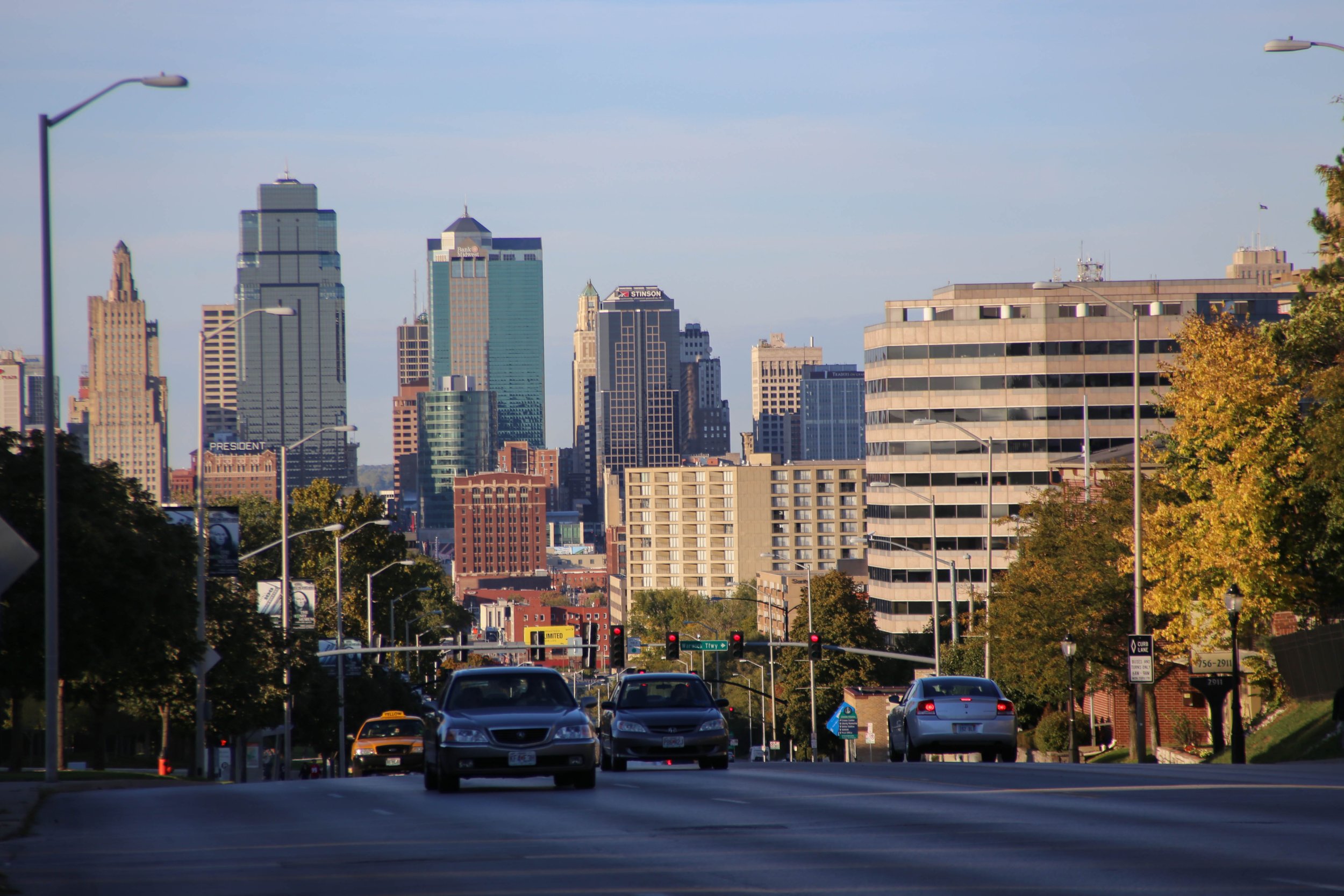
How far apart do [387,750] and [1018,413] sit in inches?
3988

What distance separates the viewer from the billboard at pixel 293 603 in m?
58.6

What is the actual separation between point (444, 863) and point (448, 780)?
346 inches

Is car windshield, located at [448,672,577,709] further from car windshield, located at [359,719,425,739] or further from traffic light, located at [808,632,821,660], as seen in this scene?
traffic light, located at [808,632,821,660]

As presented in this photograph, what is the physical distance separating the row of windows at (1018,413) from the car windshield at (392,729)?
301 feet

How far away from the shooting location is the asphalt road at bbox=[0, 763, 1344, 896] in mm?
11219

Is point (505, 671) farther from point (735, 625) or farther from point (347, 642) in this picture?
point (735, 625)

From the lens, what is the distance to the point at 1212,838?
1315 cm

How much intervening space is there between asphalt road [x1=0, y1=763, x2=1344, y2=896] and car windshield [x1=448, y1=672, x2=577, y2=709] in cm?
112

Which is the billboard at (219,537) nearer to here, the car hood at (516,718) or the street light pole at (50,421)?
the street light pole at (50,421)

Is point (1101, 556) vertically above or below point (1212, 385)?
below

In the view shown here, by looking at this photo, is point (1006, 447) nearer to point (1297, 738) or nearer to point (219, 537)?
point (1297, 738)

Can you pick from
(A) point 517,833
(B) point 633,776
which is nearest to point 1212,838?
(A) point 517,833

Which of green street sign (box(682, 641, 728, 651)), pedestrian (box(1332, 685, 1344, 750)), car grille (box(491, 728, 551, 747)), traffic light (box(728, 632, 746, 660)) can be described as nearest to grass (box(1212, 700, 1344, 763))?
pedestrian (box(1332, 685, 1344, 750))

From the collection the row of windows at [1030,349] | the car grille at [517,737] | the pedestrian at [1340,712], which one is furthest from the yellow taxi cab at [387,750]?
the row of windows at [1030,349]
